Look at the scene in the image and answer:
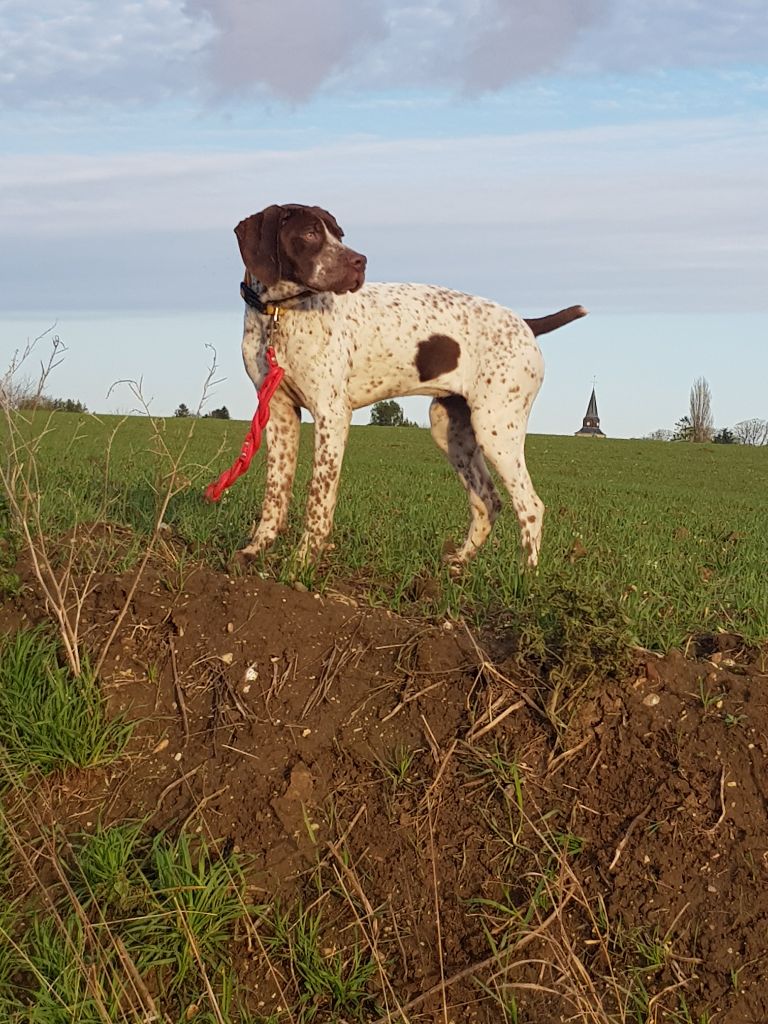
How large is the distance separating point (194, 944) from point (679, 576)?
468 centimetres

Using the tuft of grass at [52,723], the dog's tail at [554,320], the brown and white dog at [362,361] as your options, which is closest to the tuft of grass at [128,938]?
the tuft of grass at [52,723]

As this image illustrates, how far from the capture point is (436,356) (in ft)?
23.1

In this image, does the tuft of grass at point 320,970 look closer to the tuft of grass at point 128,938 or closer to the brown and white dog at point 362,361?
the tuft of grass at point 128,938

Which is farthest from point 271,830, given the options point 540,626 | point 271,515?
point 271,515

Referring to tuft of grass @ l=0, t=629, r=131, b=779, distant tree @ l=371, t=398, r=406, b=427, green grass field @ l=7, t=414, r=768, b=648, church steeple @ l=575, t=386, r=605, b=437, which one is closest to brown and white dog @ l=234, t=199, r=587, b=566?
green grass field @ l=7, t=414, r=768, b=648

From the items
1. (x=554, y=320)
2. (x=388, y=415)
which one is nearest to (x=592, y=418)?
(x=388, y=415)

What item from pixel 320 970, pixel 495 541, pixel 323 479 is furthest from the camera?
pixel 495 541

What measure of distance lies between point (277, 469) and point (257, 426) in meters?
0.60

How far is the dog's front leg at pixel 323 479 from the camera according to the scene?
Answer: 21.1 ft

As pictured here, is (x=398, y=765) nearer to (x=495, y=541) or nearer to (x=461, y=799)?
(x=461, y=799)

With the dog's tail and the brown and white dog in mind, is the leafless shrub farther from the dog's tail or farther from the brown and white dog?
the dog's tail

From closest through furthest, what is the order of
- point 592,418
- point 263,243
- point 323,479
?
point 263,243, point 323,479, point 592,418

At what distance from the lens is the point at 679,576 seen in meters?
7.60

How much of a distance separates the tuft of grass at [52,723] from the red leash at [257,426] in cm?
158
